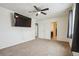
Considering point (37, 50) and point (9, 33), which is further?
point (9, 33)

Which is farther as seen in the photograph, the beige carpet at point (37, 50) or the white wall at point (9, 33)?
the white wall at point (9, 33)

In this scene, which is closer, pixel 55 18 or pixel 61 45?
pixel 55 18

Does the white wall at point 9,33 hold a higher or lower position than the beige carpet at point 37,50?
higher

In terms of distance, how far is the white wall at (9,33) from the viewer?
319cm

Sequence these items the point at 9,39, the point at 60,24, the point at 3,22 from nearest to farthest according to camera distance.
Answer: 1. the point at 60,24
2. the point at 3,22
3. the point at 9,39

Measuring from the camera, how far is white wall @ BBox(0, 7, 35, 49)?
10.5 ft

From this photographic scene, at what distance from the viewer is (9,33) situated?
3426 mm

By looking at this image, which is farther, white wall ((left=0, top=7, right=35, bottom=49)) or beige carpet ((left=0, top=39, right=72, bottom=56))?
white wall ((left=0, top=7, right=35, bottom=49))

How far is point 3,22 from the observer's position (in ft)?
10.6

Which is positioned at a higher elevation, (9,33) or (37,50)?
(9,33)

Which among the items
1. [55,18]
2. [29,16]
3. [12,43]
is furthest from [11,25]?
[55,18]

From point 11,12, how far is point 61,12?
6.41ft

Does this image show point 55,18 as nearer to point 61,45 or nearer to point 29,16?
point 29,16

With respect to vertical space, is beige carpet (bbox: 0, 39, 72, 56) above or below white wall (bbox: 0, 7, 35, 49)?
below
